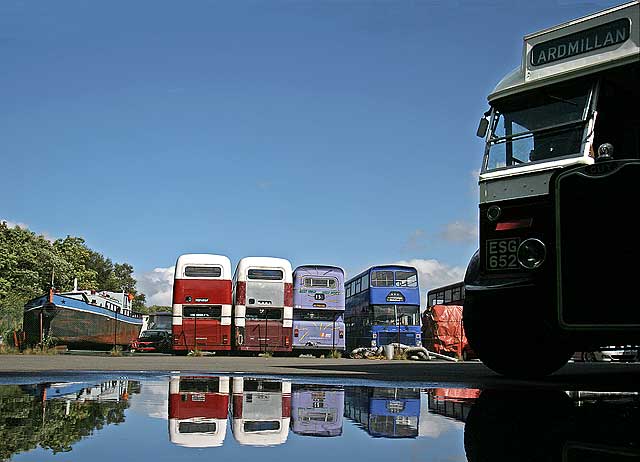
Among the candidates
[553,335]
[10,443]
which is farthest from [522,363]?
[10,443]

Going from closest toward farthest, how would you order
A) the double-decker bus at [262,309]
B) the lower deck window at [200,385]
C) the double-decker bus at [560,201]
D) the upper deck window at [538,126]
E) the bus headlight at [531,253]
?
1. the lower deck window at [200,385]
2. the double-decker bus at [560,201]
3. the bus headlight at [531,253]
4. the upper deck window at [538,126]
5. the double-decker bus at [262,309]

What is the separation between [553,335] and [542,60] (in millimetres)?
3074

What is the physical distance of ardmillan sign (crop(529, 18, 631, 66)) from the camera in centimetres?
721

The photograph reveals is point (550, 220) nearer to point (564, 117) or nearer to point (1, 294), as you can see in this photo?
point (564, 117)

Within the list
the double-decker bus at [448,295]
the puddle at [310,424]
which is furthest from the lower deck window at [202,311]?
the puddle at [310,424]

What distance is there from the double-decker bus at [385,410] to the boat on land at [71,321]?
1104 inches

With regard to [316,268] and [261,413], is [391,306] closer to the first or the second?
[316,268]

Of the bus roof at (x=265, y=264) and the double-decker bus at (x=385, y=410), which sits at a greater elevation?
the bus roof at (x=265, y=264)

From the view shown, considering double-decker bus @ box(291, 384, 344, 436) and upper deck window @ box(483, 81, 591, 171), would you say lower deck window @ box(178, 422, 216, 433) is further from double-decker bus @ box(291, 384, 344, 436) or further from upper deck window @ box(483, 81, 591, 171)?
upper deck window @ box(483, 81, 591, 171)

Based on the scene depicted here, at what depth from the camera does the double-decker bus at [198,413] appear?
3.06 metres

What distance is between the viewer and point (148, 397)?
487 centimetres

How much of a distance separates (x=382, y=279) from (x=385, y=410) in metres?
27.5

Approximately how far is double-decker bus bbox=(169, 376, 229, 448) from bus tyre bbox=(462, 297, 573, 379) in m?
2.87

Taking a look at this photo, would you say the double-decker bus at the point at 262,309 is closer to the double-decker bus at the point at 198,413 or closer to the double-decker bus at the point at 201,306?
the double-decker bus at the point at 201,306
